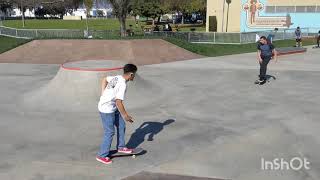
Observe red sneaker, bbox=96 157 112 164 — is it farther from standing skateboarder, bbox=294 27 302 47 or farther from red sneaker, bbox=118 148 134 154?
standing skateboarder, bbox=294 27 302 47

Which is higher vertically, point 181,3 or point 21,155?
point 181,3

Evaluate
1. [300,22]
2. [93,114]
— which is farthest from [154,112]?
[300,22]

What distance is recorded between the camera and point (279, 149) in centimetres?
807

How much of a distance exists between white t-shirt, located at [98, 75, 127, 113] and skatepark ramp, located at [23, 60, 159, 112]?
4691 mm

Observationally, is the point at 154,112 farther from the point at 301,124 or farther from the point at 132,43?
the point at 132,43

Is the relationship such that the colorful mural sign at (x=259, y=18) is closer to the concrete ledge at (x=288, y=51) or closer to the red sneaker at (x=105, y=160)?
the concrete ledge at (x=288, y=51)

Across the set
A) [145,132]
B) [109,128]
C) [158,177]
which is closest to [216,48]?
[145,132]

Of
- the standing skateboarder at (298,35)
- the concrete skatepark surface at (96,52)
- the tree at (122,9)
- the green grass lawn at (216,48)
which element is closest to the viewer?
the concrete skatepark surface at (96,52)

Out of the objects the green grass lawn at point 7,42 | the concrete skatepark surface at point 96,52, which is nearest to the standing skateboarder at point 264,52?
the concrete skatepark surface at point 96,52

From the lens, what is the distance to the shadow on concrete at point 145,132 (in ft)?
28.4

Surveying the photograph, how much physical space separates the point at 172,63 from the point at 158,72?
329cm

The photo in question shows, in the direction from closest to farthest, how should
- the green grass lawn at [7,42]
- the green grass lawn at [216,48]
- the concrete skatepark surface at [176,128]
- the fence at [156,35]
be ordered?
1. the concrete skatepark surface at [176,128]
2. the green grass lawn at [216,48]
3. the green grass lawn at [7,42]
4. the fence at [156,35]

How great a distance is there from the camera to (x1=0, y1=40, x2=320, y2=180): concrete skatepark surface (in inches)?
283

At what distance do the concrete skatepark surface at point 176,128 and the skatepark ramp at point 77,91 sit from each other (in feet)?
0.11
